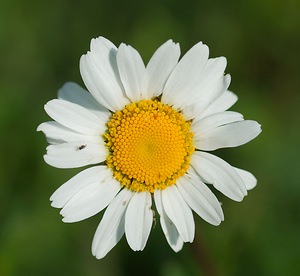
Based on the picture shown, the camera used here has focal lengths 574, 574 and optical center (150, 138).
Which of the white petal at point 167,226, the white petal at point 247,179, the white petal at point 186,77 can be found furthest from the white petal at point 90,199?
the white petal at point 247,179

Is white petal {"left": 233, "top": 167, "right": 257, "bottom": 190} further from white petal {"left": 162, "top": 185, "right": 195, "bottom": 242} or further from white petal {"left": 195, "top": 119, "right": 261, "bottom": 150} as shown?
white petal {"left": 162, "top": 185, "right": 195, "bottom": 242}

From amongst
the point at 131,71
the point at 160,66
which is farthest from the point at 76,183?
the point at 160,66

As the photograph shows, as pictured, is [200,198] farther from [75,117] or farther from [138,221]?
[75,117]

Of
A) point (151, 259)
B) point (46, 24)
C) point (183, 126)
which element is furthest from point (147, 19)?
point (183, 126)

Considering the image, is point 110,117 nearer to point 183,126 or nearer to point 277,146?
point 183,126

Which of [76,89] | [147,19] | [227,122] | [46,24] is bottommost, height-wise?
[227,122]

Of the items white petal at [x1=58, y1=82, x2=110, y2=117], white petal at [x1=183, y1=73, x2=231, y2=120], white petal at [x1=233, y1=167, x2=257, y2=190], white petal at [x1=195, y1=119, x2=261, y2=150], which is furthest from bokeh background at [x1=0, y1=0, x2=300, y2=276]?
white petal at [x1=58, y1=82, x2=110, y2=117]

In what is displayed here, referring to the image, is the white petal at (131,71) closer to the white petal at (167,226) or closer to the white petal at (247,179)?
the white petal at (167,226)
